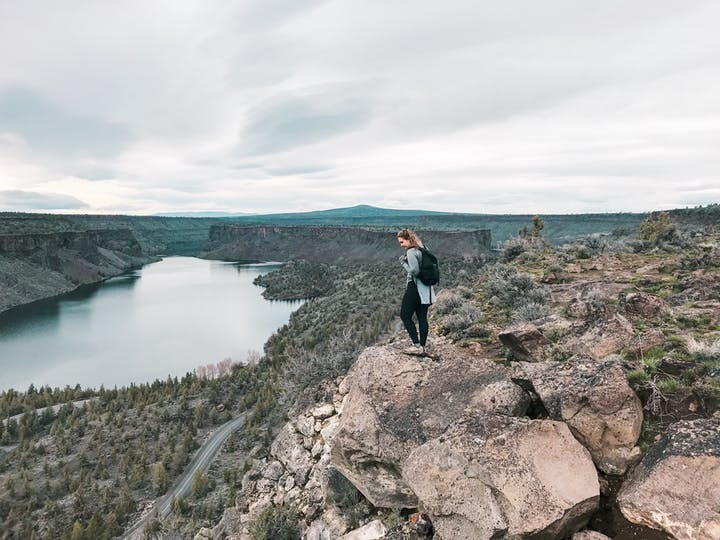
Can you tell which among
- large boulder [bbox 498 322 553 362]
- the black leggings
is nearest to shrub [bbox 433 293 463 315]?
large boulder [bbox 498 322 553 362]

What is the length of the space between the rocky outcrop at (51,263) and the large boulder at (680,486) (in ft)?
325

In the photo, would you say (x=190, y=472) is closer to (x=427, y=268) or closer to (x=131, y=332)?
(x=427, y=268)

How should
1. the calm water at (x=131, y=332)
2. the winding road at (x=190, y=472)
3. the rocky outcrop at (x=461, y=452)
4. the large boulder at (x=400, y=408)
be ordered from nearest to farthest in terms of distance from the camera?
the rocky outcrop at (x=461, y=452) → the large boulder at (x=400, y=408) → the winding road at (x=190, y=472) → the calm water at (x=131, y=332)

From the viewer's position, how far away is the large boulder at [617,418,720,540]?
3592mm

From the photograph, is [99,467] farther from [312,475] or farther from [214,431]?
[312,475]

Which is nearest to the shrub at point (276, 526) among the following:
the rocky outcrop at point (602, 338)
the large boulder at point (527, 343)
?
the large boulder at point (527, 343)

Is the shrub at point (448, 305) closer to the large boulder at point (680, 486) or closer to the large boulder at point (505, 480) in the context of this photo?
the large boulder at point (505, 480)

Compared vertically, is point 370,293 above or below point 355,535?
below

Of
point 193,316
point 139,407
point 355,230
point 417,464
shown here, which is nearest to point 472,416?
point 417,464

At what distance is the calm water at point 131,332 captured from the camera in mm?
44438

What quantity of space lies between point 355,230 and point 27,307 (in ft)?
259

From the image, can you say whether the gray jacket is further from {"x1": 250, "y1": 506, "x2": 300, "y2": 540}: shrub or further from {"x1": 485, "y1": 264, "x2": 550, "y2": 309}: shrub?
{"x1": 485, "y1": 264, "x2": 550, "y2": 309}: shrub

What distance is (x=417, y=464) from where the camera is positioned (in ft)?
16.1

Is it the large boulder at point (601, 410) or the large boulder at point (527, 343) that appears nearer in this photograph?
the large boulder at point (601, 410)
